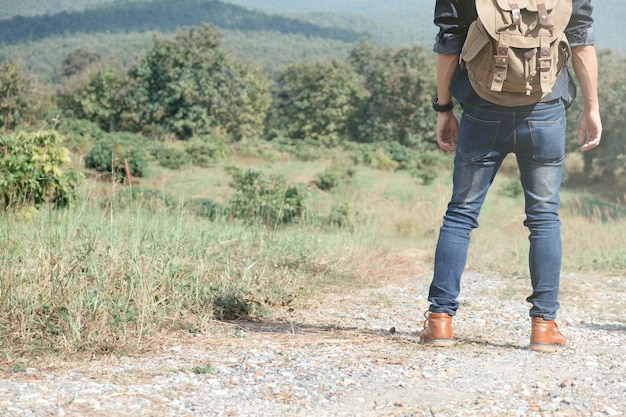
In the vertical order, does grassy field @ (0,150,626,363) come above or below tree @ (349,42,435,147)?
above

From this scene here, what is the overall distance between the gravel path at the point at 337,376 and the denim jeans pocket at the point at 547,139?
2.85ft

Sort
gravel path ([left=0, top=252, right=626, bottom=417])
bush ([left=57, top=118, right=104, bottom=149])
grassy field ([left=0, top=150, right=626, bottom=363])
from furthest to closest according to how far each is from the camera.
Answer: bush ([left=57, top=118, right=104, bottom=149]) → grassy field ([left=0, top=150, right=626, bottom=363]) → gravel path ([left=0, top=252, right=626, bottom=417])

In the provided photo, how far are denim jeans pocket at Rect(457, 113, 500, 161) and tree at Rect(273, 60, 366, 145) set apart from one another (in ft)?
126

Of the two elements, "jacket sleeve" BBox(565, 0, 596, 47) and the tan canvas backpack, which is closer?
the tan canvas backpack

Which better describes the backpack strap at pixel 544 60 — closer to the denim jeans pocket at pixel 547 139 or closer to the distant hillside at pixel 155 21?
the denim jeans pocket at pixel 547 139

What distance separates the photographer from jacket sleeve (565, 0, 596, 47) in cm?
339

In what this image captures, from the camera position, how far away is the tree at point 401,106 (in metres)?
42.2

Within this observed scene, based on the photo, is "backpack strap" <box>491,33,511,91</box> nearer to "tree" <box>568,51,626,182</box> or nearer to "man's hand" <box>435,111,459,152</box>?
"man's hand" <box>435,111,459,152</box>

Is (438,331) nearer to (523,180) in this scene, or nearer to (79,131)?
(523,180)

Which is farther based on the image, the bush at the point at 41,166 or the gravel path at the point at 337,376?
the bush at the point at 41,166

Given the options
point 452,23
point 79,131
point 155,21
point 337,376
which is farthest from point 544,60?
point 155,21

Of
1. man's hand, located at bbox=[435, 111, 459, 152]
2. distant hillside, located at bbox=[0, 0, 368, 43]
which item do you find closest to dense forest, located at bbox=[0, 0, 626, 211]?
distant hillside, located at bbox=[0, 0, 368, 43]

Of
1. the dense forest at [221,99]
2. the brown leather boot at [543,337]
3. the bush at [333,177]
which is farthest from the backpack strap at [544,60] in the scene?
the dense forest at [221,99]

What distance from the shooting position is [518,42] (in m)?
3.22
